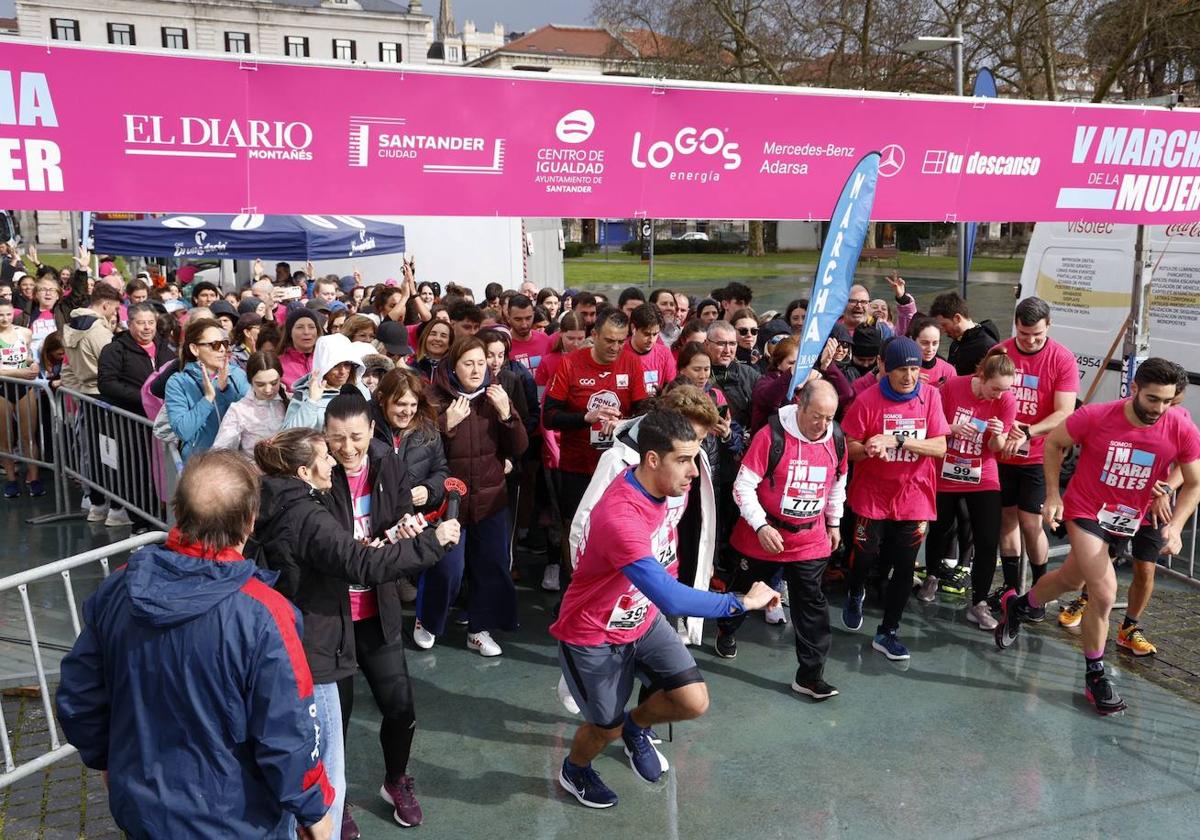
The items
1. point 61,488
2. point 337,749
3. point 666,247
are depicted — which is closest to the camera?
point 337,749

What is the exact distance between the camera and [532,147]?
497 cm

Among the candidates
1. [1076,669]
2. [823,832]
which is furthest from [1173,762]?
[823,832]

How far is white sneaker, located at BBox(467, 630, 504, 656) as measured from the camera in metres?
5.59

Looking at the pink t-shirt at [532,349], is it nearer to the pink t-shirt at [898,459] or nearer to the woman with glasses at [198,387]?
the woman with glasses at [198,387]

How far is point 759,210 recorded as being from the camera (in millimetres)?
5500

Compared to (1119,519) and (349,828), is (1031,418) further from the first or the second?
(349,828)

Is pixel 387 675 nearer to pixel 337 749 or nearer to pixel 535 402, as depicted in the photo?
pixel 337 749

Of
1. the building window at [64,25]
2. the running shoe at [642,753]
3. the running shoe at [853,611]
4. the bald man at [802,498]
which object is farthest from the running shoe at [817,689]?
the building window at [64,25]

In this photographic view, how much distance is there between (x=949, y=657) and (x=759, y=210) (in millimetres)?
2748

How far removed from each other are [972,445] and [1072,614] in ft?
4.16

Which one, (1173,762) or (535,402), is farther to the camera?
(535,402)

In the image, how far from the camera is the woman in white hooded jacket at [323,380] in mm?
4891

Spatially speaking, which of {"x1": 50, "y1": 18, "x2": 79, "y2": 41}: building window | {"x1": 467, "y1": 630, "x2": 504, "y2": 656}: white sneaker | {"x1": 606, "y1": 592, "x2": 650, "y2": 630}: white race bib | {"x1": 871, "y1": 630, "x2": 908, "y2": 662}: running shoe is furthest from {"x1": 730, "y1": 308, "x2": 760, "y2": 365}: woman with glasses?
{"x1": 50, "y1": 18, "x2": 79, "y2": 41}: building window

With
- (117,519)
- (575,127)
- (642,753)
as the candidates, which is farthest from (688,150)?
(117,519)
